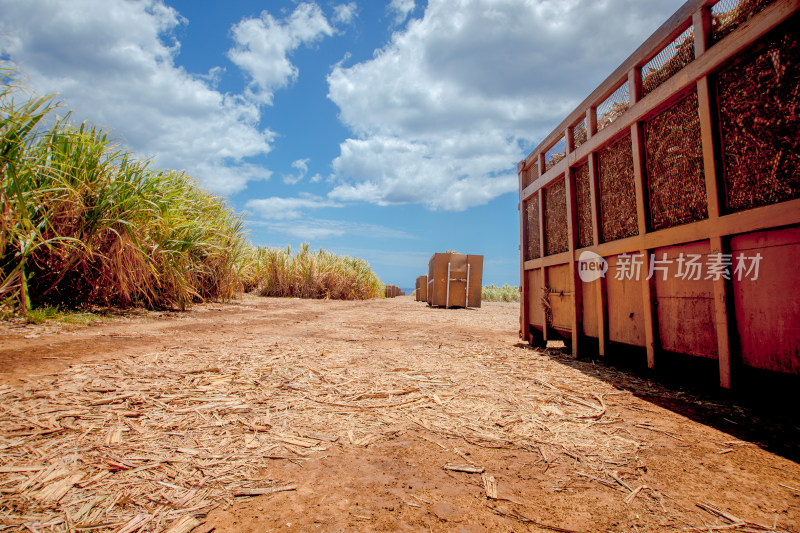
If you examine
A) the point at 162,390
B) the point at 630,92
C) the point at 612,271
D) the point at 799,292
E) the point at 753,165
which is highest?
the point at 630,92

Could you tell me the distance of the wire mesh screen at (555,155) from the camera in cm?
420

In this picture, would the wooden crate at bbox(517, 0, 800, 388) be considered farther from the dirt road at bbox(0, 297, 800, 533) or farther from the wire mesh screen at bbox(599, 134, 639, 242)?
the dirt road at bbox(0, 297, 800, 533)

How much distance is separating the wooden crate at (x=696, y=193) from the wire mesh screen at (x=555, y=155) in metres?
0.20

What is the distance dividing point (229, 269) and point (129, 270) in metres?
3.31

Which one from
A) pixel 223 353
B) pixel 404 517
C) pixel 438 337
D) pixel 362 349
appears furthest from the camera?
pixel 438 337

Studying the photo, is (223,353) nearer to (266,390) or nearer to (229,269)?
(266,390)

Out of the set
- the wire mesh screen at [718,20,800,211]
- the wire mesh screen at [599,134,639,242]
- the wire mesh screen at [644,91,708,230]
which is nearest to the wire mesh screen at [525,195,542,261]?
the wire mesh screen at [599,134,639,242]

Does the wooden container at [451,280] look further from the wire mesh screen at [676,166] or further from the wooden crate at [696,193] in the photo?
the wire mesh screen at [676,166]

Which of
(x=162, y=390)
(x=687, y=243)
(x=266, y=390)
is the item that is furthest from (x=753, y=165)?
(x=162, y=390)

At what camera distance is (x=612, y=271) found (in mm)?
3330

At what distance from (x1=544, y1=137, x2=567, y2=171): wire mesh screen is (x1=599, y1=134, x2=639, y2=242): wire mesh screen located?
2.42 feet

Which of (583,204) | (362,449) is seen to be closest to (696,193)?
(583,204)

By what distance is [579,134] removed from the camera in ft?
12.9

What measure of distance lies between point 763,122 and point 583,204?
1752 millimetres
